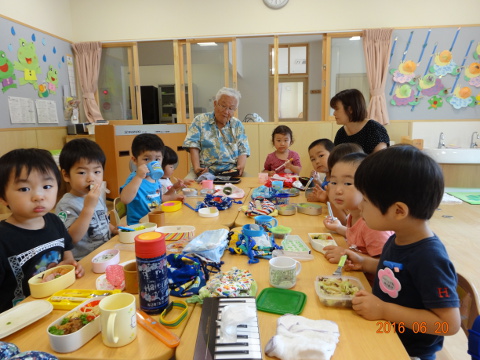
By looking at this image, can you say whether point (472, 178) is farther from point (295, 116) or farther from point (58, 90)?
point (58, 90)

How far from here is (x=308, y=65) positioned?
6152 mm

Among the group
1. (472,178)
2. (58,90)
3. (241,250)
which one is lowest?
(472,178)

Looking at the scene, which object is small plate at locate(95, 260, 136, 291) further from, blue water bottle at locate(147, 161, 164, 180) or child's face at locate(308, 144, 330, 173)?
child's face at locate(308, 144, 330, 173)

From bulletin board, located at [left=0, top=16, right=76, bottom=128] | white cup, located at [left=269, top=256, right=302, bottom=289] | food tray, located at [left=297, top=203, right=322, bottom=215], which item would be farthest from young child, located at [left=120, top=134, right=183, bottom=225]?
bulletin board, located at [left=0, top=16, right=76, bottom=128]

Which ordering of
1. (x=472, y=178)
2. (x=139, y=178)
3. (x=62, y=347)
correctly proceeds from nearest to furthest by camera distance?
(x=62, y=347)
(x=139, y=178)
(x=472, y=178)

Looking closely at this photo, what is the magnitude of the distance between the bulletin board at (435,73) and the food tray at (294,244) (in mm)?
4066

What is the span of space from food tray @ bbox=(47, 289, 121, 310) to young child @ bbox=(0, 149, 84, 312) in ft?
0.45

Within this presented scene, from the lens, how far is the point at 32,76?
4.18 meters

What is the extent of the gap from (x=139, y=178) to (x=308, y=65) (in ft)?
16.8

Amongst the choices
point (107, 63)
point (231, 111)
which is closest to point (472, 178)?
point (231, 111)

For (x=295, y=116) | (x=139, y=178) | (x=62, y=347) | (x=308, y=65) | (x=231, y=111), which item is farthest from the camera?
(x=295, y=116)

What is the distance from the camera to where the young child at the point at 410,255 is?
85 cm

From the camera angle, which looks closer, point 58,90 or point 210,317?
point 210,317

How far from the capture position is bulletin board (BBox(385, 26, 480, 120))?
4457 millimetres
